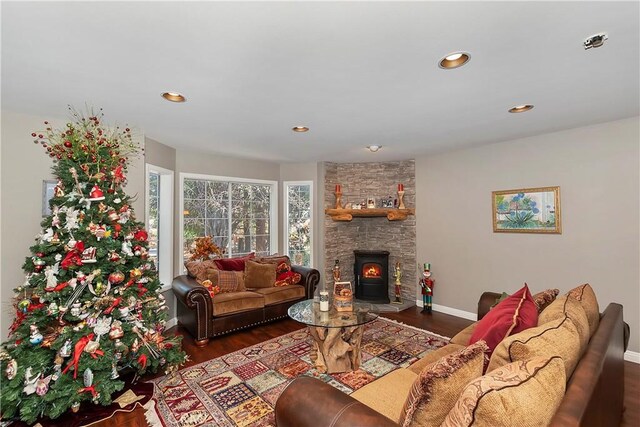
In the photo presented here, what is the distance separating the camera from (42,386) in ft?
6.84

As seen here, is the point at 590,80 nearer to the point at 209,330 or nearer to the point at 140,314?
the point at 140,314

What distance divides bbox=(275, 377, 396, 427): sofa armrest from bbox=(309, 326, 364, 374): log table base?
136cm

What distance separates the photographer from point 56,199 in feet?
7.78

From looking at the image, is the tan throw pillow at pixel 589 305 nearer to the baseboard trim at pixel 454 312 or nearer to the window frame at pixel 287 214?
the baseboard trim at pixel 454 312

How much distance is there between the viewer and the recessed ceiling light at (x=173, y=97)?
2350 mm

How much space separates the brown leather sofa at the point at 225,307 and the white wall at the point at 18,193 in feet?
4.84

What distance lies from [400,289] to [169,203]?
397cm

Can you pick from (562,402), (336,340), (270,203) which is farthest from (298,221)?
(562,402)

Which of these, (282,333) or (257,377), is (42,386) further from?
(282,333)

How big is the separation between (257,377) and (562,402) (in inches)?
95.8

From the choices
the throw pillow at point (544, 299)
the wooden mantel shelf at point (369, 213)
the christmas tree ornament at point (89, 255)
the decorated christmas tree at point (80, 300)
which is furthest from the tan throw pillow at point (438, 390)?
the wooden mantel shelf at point (369, 213)

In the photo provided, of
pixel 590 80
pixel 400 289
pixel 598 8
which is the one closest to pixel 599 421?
pixel 598 8

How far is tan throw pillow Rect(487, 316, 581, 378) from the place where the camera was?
3.87 feet

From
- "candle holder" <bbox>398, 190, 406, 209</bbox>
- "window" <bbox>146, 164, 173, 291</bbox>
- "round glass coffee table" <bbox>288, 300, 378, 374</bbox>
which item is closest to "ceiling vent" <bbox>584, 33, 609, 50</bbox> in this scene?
"round glass coffee table" <bbox>288, 300, 378, 374</bbox>
